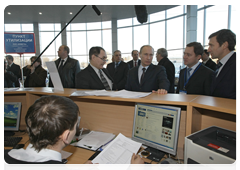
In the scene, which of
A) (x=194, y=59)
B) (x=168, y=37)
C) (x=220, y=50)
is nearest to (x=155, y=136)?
(x=220, y=50)

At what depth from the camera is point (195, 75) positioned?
2.24m

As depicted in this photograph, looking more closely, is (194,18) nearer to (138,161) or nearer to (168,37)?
(168,37)

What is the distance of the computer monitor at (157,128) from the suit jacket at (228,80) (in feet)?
2.47

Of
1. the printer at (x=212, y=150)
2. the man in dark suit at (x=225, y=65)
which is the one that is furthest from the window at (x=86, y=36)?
the printer at (x=212, y=150)

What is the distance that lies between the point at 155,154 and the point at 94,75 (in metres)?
1.51

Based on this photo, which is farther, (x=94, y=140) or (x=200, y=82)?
(x=200, y=82)

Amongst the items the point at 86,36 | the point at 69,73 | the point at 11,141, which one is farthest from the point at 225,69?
the point at 86,36

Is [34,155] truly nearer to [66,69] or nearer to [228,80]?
[228,80]

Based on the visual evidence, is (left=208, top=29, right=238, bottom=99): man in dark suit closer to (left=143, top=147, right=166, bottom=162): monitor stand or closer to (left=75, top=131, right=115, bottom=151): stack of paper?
(left=143, top=147, right=166, bottom=162): monitor stand

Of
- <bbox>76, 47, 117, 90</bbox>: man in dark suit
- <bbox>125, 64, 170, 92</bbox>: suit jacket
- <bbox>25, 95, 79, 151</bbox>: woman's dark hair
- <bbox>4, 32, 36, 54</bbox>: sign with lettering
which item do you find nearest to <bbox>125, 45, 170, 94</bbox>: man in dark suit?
<bbox>125, 64, 170, 92</bbox>: suit jacket

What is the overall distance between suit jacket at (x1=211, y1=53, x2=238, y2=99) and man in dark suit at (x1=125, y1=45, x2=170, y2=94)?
0.64m

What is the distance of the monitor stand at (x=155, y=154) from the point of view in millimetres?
1343

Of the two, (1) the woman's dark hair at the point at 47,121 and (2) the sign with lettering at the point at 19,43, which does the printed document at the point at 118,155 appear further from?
(2) the sign with lettering at the point at 19,43

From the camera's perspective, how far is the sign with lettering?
12.0 ft
